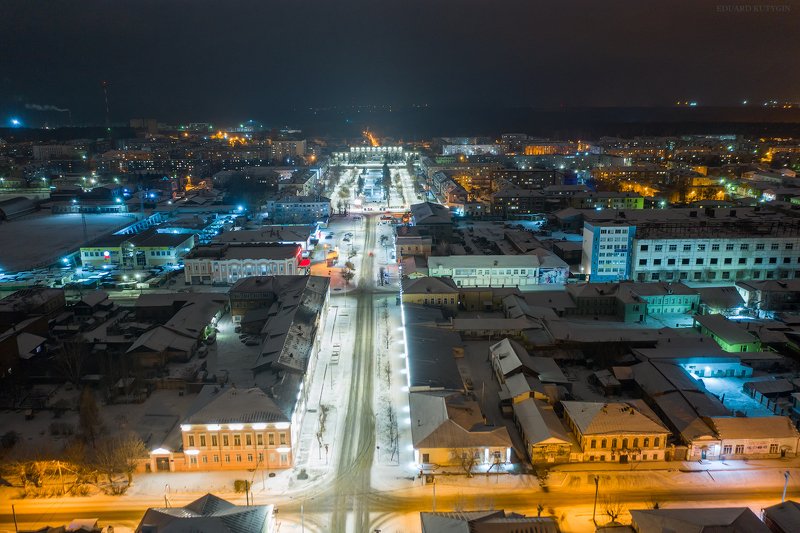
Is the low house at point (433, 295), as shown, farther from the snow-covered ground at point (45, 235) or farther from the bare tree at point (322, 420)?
the snow-covered ground at point (45, 235)

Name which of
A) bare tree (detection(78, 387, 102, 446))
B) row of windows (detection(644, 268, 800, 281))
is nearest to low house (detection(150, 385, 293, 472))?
bare tree (detection(78, 387, 102, 446))

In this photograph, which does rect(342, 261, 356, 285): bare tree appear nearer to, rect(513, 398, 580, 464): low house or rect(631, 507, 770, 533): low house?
rect(513, 398, 580, 464): low house

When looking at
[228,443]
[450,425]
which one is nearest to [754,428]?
[450,425]

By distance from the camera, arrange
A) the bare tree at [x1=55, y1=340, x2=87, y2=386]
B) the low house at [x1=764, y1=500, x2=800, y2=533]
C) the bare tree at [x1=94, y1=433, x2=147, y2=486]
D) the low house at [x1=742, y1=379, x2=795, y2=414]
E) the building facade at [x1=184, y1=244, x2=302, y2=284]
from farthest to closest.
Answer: the building facade at [x1=184, y1=244, x2=302, y2=284]
the bare tree at [x1=55, y1=340, x2=87, y2=386]
the low house at [x1=742, y1=379, x2=795, y2=414]
the bare tree at [x1=94, y1=433, x2=147, y2=486]
the low house at [x1=764, y1=500, x2=800, y2=533]

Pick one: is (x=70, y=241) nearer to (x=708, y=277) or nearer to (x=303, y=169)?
(x=303, y=169)

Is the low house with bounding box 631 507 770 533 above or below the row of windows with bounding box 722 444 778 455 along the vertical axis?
above

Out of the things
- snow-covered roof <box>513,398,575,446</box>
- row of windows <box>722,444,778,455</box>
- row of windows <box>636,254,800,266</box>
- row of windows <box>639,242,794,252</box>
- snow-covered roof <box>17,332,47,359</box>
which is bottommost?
row of windows <box>722,444,778,455</box>

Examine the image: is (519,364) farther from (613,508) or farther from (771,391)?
(771,391)

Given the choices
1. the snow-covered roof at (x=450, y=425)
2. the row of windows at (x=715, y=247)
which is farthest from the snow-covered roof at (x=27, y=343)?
the row of windows at (x=715, y=247)

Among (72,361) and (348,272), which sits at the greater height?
(348,272)

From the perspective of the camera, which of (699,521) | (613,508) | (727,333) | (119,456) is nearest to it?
(699,521)

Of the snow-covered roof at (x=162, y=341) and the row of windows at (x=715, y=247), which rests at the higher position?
the row of windows at (x=715, y=247)
